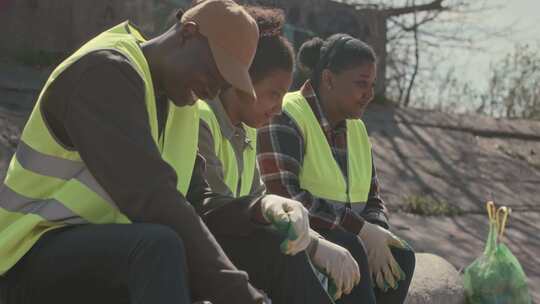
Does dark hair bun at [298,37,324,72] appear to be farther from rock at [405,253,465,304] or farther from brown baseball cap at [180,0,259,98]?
brown baseball cap at [180,0,259,98]

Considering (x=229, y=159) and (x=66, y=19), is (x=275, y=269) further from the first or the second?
(x=66, y=19)

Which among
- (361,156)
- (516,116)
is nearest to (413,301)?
(361,156)

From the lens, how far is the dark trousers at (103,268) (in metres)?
2.22

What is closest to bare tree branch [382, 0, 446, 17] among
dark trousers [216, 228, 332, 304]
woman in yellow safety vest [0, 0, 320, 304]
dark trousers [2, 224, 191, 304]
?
dark trousers [216, 228, 332, 304]

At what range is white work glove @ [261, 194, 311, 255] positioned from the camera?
108 inches

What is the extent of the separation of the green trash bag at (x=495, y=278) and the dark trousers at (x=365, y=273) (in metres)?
1.39

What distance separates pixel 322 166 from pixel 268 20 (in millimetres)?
752

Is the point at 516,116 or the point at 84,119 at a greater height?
the point at 84,119

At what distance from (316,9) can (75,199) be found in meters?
8.12

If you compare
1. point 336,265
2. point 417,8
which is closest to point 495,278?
point 336,265

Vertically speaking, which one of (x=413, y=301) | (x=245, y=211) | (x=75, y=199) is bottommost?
(x=413, y=301)

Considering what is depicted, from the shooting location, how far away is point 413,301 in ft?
15.8

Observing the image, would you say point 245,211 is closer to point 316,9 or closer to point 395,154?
point 395,154

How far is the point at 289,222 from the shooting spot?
2.76 meters
